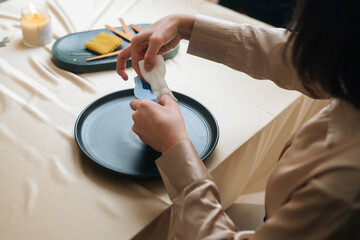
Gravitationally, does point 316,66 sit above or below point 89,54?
above

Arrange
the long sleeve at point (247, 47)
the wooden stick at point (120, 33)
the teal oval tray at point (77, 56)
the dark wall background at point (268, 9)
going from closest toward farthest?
the long sleeve at point (247, 47), the teal oval tray at point (77, 56), the wooden stick at point (120, 33), the dark wall background at point (268, 9)

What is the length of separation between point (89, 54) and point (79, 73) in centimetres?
8

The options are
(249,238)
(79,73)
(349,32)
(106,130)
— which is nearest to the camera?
(349,32)

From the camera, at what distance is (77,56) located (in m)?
1.23

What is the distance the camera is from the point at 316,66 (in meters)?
0.61

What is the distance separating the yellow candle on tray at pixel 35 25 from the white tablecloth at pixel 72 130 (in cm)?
3

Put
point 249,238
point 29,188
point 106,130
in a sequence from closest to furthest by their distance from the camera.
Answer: point 249,238
point 29,188
point 106,130

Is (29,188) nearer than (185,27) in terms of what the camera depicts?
Yes

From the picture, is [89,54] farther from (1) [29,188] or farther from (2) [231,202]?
(2) [231,202]

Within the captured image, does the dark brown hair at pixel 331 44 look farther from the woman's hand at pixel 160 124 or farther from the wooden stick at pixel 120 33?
the wooden stick at pixel 120 33

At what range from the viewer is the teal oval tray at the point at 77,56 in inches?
47.3

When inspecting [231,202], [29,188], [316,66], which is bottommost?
[231,202]

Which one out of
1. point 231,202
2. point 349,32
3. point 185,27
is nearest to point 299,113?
point 231,202

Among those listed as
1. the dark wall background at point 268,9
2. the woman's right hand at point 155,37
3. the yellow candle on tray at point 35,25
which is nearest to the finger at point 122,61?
the woman's right hand at point 155,37
